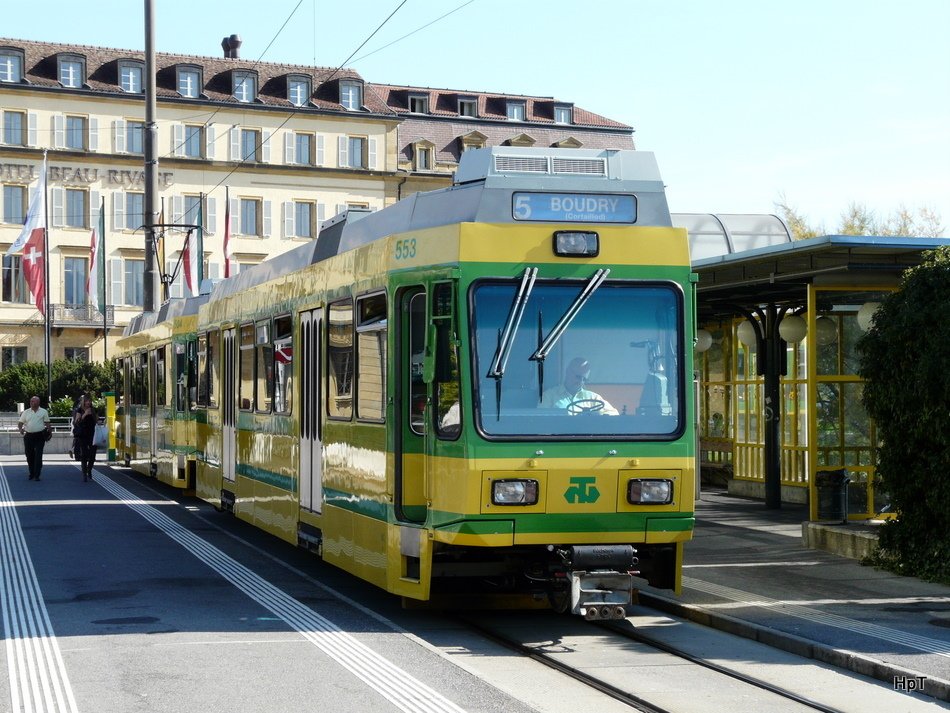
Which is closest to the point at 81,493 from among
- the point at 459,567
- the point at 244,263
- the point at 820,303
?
the point at 820,303

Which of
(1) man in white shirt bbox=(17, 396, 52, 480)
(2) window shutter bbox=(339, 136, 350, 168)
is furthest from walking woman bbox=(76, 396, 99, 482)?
(2) window shutter bbox=(339, 136, 350, 168)

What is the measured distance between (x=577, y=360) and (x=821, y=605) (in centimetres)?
307

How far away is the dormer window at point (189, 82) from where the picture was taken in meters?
76.0

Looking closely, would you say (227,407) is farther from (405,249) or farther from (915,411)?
(915,411)

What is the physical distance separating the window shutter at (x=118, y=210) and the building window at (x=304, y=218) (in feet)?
28.9

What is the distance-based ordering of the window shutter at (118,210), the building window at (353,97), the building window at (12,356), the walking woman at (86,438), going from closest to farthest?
the walking woman at (86,438), the building window at (12,356), the window shutter at (118,210), the building window at (353,97)

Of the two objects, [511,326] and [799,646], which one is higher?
A: [511,326]

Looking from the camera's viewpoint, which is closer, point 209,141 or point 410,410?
point 410,410

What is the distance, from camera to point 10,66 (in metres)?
73.1

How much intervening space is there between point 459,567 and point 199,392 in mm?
11731

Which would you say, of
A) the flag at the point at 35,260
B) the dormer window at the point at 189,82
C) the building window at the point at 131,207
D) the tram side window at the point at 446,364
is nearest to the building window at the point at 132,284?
the building window at the point at 131,207

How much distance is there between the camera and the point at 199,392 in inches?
864

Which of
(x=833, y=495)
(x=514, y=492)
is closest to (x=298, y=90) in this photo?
(x=833, y=495)

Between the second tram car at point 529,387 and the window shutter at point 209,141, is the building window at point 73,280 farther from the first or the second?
the second tram car at point 529,387
